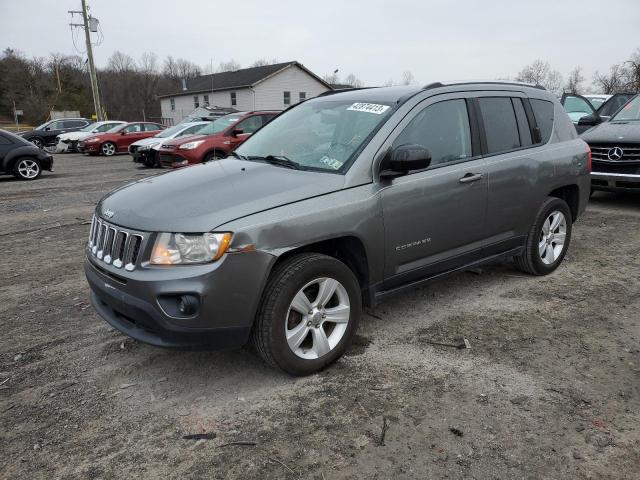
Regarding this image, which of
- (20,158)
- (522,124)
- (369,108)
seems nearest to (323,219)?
(369,108)

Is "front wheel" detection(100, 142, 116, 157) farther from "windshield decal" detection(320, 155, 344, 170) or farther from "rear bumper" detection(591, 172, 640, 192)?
"windshield decal" detection(320, 155, 344, 170)

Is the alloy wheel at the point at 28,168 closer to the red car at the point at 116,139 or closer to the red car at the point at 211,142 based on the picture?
the red car at the point at 211,142

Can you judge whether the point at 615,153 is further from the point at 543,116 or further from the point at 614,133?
the point at 543,116

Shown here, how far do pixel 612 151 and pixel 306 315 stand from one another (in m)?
6.75

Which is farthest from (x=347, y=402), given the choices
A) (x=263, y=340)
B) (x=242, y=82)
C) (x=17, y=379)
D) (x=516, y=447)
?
(x=242, y=82)

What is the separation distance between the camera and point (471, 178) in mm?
3984

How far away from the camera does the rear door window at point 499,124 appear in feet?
14.0

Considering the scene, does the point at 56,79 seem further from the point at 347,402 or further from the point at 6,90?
the point at 347,402

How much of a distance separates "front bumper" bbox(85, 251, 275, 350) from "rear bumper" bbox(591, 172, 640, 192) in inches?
270

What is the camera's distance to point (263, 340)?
3.00 metres

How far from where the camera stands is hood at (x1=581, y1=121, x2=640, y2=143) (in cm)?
768

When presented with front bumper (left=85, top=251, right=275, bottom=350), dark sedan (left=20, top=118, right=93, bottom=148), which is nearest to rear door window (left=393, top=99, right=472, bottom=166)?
front bumper (left=85, top=251, right=275, bottom=350)

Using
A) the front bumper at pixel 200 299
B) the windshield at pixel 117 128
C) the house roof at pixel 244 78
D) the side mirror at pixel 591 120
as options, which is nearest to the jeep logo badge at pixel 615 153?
the side mirror at pixel 591 120

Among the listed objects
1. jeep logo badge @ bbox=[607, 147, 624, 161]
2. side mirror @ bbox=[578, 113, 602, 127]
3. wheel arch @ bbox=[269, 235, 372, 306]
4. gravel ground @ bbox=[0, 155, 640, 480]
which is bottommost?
gravel ground @ bbox=[0, 155, 640, 480]
